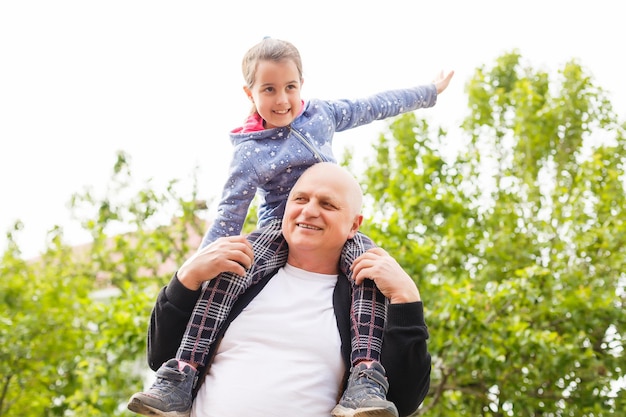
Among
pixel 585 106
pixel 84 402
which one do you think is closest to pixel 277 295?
pixel 84 402

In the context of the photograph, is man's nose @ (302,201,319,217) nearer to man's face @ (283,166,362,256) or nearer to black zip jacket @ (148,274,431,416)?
man's face @ (283,166,362,256)

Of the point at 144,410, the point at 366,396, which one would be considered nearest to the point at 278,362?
the point at 366,396

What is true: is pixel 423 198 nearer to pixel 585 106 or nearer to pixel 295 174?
pixel 585 106

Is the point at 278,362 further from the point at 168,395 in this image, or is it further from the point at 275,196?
the point at 275,196

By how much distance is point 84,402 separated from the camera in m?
7.59

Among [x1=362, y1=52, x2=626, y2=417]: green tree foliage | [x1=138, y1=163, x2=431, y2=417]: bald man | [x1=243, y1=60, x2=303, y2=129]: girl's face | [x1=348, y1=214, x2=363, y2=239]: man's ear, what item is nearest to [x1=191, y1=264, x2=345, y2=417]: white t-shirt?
[x1=138, y1=163, x2=431, y2=417]: bald man

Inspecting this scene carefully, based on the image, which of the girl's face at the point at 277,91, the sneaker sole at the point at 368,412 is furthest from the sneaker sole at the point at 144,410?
the girl's face at the point at 277,91

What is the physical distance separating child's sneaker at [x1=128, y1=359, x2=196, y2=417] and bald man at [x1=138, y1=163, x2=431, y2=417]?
0.02m

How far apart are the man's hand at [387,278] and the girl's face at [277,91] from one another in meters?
0.61

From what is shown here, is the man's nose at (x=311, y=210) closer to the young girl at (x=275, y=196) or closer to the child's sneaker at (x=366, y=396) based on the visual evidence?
the young girl at (x=275, y=196)

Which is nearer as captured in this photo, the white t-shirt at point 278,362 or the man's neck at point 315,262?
the white t-shirt at point 278,362

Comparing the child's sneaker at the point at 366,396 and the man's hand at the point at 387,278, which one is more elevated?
the man's hand at the point at 387,278

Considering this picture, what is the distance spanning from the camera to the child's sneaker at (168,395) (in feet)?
7.85

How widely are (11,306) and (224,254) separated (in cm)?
862
